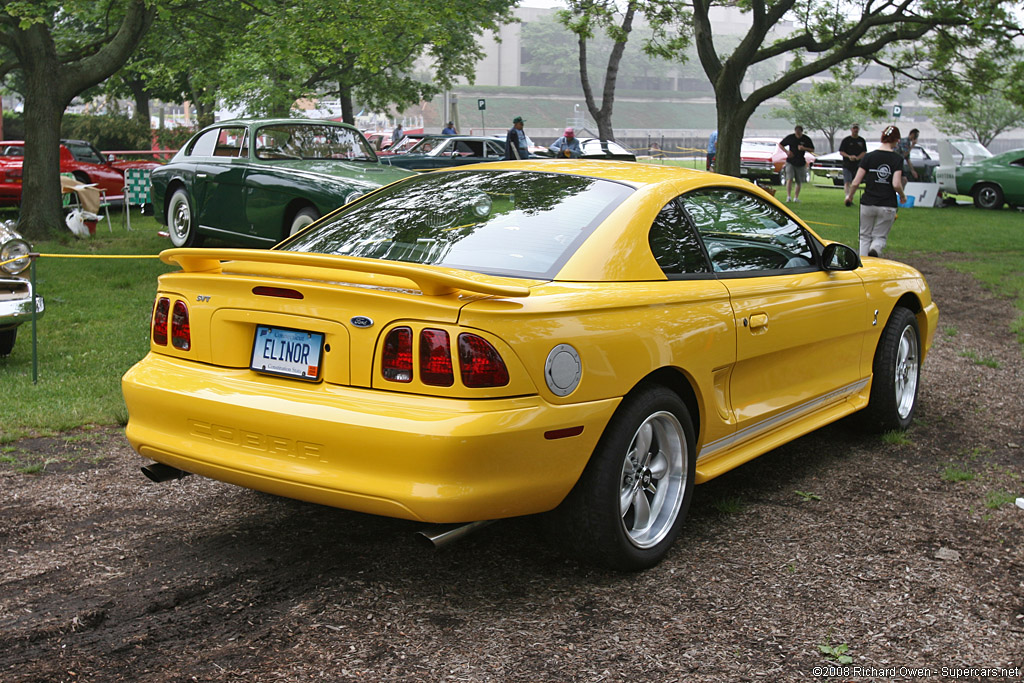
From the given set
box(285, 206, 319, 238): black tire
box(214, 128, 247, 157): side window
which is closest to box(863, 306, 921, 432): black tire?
box(285, 206, 319, 238): black tire

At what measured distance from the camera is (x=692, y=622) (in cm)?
343

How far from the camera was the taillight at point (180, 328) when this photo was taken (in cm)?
383

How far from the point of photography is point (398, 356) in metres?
3.32

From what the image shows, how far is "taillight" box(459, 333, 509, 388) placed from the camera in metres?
3.25

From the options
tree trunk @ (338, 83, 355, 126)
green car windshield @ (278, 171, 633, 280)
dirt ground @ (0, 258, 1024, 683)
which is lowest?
dirt ground @ (0, 258, 1024, 683)

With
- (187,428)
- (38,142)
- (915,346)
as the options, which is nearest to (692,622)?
(187,428)

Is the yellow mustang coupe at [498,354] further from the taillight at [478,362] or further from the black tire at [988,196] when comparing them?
the black tire at [988,196]

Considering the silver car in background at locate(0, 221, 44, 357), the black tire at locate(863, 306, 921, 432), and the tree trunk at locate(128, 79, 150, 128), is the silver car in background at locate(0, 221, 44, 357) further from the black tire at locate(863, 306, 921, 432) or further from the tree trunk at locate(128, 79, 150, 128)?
the tree trunk at locate(128, 79, 150, 128)

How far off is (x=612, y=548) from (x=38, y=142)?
13.8m

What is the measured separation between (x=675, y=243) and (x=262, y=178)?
791 cm

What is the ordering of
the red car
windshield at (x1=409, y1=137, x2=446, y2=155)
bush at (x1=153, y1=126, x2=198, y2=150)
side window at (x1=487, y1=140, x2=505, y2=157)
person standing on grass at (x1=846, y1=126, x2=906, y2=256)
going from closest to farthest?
person standing on grass at (x1=846, y1=126, x2=906, y2=256) < the red car < windshield at (x1=409, y1=137, x2=446, y2=155) < side window at (x1=487, y1=140, x2=505, y2=157) < bush at (x1=153, y1=126, x2=198, y2=150)

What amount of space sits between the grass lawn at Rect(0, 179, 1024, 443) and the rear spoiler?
90.8 inches

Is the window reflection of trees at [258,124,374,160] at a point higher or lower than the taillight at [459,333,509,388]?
higher

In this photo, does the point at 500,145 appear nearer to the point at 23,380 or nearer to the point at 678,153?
the point at 23,380
